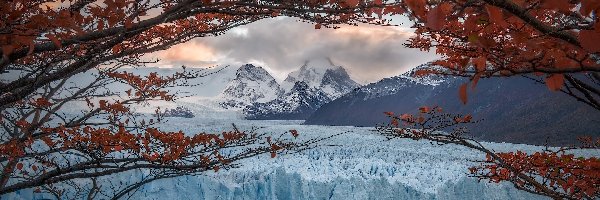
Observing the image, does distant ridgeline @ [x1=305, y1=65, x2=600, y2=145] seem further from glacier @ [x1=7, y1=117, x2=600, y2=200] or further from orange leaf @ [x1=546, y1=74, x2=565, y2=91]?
orange leaf @ [x1=546, y1=74, x2=565, y2=91]

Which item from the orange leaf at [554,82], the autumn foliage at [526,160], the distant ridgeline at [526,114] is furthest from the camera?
the distant ridgeline at [526,114]

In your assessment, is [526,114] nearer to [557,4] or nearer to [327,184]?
[327,184]

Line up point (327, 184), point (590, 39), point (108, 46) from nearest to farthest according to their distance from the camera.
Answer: point (590, 39)
point (108, 46)
point (327, 184)

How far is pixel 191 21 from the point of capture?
5.59 m

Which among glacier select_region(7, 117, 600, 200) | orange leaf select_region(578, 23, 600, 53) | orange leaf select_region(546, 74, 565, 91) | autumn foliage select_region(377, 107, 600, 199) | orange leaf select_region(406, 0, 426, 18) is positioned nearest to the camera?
orange leaf select_region(578, 23, 600, 53)

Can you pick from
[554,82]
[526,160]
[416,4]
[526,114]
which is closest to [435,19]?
[416,4]

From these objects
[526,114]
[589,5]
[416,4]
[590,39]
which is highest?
[526,114]

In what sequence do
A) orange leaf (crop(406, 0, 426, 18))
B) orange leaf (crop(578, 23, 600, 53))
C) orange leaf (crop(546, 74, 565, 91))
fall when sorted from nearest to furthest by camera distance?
orange leaf (crop(578, 23, 600, 53))
orange leaf (crop(406, 0, 426, 18))
orange leaf (crop(546, 74, 565, 91))

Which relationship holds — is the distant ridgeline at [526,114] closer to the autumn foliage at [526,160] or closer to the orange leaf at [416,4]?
the autumn foliage at [526,160]

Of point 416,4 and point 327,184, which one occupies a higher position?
point 327,184

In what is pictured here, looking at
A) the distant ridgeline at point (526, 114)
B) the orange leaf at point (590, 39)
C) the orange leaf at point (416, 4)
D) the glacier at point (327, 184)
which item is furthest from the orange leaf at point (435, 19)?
the distant ridgeline at point (526, 114)

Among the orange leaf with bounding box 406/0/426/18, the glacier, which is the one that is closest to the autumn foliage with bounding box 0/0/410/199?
the orange leaf with bounding box 406/0/426/18

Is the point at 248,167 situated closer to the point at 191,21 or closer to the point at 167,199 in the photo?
the point at 167,199

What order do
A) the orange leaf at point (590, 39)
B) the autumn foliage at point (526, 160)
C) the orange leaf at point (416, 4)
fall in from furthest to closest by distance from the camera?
the autumn foliage at point (526, 160) → the orange leaf at point (416, 4) → the orange leaf at point (590, 39)
